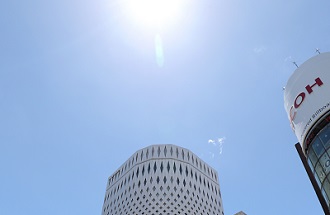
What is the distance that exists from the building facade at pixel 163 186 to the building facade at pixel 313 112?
42631 mm

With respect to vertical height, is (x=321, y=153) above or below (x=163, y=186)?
below

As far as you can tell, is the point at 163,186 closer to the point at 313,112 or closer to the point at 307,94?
the point at 307,94

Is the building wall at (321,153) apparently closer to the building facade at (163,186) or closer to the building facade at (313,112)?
the building facade at (313,112)

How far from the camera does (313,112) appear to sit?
1286 inches

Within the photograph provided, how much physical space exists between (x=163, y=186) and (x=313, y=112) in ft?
159

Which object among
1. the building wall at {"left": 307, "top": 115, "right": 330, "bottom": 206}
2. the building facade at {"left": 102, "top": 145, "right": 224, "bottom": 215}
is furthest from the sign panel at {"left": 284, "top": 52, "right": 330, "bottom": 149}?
the building facade at {"left": 102, "top": 145, "right": 224, "bottom": 215}

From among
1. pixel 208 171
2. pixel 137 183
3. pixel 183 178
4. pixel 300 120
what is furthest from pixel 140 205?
pixel 300 120

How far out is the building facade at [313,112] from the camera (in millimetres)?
30766

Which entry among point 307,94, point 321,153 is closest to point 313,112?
point 307,94

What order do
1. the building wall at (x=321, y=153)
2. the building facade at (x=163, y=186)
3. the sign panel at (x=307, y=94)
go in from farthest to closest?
the building facade at (x=163, y=186) → the sign panel at (x=307, y=94) → the building wall at (x=321, y=153)

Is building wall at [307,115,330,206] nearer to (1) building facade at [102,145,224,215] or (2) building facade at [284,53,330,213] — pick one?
(2) building facade at [284,53,330,213]

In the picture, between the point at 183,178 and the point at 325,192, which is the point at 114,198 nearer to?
the point at 183,178

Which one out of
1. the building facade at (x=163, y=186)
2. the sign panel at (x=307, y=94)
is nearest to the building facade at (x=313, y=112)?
the sign panel at (x=307, y=94)

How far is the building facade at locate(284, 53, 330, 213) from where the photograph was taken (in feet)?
101
